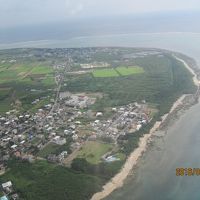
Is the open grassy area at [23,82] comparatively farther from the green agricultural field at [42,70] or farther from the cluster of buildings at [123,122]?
the cluster of buildings at [123,122]

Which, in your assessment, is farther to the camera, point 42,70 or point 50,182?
point 42,70

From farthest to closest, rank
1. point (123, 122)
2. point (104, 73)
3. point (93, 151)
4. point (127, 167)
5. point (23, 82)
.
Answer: point (104, 73) < point (23, 82) < point (123, 122) < point (93, 151) < point (127, 167)

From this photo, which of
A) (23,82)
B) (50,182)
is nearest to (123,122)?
(50,182)

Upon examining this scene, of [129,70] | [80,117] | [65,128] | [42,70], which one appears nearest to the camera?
[65,128]

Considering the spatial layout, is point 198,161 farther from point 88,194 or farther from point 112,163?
point 88,194

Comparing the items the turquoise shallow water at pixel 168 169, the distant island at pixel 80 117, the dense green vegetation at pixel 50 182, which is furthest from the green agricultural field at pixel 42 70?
the dense green vegetation at pixel 50 182

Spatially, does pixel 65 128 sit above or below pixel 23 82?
below

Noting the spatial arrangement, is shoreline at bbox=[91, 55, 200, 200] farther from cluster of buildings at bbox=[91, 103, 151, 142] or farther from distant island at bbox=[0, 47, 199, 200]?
cluster of buildings at bbox=[91, 103, 151, 142]
